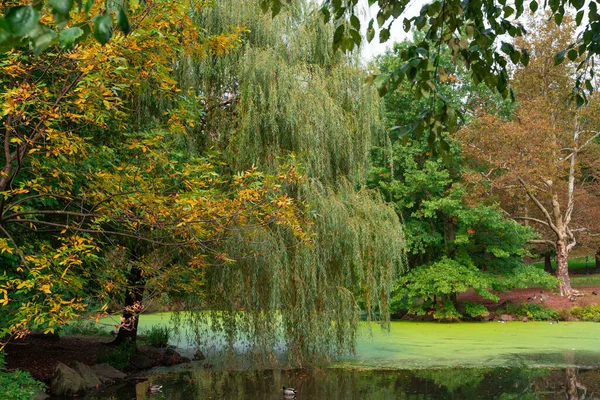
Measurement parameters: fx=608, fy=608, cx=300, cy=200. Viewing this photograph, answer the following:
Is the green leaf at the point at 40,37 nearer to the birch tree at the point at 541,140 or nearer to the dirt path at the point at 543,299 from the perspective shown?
the birch tree at the point at 541,140

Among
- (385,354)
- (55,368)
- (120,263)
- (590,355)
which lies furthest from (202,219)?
(590,355)

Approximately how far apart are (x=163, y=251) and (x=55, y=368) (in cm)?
262

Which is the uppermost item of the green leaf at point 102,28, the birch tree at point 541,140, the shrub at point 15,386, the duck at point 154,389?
the birch tree at point 541,140

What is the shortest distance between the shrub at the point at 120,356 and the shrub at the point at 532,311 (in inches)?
492

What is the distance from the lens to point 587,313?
18188 millimetres

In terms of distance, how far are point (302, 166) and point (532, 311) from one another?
42.0ft

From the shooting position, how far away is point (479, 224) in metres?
19.1

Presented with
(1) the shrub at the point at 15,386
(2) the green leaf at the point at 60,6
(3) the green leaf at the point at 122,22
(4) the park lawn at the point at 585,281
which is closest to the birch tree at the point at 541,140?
(4) the park lawn at the point at 585,281

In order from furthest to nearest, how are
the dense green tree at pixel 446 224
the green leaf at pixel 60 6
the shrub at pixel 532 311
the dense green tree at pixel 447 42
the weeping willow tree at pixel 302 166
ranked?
the shrub at pixel 532 311 < the dense green tree at pixel 446 224 < the weeping willow tree at pixel 302 166 < the dense green tree at pixel 447 42 < the green leaf at pixel 60 6

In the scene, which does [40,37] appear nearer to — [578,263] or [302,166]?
[302,166]

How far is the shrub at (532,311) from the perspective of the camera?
1855 centimetres

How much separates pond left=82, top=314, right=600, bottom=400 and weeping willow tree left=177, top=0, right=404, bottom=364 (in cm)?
66

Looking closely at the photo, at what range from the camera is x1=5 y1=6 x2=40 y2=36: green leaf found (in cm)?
117

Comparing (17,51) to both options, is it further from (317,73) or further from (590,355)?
(590,355)
